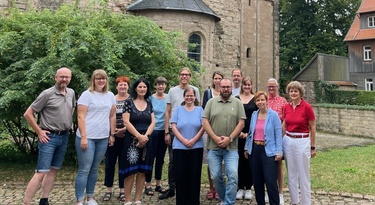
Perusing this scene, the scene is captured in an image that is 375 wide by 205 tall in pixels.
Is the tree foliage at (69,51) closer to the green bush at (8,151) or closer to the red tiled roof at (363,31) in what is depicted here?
the green bush at (8,151)

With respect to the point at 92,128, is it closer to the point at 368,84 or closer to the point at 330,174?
the point at 330,174

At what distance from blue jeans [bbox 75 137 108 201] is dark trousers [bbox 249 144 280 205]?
218cm

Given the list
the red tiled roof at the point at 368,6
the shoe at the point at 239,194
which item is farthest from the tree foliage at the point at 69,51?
the red tiled roof at the point at 368,6

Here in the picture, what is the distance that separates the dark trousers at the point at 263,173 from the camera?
189 inches

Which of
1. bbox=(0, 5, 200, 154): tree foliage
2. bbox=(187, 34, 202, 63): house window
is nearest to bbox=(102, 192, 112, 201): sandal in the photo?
bbox=(0, 5, 200, 154): tree foliage

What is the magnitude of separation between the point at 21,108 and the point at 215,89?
14.1 feet

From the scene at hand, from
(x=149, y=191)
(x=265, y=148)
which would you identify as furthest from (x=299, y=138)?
(x=149, y=191)

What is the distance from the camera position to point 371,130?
58.0ft

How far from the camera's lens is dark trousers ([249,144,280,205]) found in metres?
4.80

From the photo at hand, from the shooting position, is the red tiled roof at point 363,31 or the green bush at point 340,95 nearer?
the green bush at point 340,95

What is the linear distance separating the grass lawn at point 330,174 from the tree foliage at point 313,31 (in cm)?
2857

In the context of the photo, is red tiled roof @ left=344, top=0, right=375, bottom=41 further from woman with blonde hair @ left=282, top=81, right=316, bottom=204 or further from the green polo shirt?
the green polo shirt

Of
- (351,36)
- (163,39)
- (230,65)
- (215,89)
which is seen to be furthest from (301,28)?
(215,89)

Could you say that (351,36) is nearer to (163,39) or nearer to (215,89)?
(163,39)
